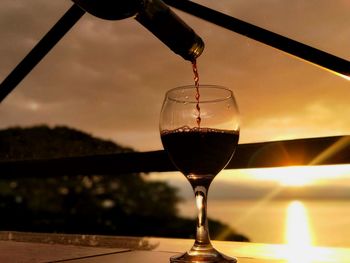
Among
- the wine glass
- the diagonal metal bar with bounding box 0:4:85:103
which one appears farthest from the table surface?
the diagonal metal bar with bounding box 0:4:85:103

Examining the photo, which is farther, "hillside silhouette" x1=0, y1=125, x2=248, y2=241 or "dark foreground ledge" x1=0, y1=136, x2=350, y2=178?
"hillside silhouette" x1=0, y1=125, x2=248, y2=241

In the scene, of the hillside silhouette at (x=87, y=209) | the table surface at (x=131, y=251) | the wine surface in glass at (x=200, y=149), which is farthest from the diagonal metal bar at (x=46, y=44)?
the hillside silhouette at (x=87, y=209)

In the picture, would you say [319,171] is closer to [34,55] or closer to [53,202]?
[34,55]

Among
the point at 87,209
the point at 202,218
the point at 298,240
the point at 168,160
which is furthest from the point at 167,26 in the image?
the point at 87,209

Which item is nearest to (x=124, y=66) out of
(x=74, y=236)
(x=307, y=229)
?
(x=74, y=236)

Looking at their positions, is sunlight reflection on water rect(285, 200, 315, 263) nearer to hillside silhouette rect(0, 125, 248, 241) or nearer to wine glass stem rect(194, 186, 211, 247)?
wine glass stem rect(194, 186, 211, 247)

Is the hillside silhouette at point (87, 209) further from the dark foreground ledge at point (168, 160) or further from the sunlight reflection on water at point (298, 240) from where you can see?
the sunlight reflection on water at point (298, 240)

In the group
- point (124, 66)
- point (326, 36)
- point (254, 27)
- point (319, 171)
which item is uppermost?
point (124, 66)
